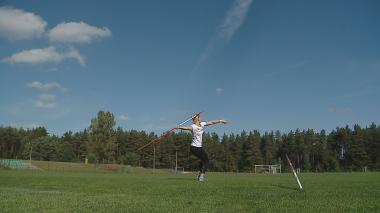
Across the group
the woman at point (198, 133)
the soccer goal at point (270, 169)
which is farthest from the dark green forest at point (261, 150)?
the woman at point (198, 133)

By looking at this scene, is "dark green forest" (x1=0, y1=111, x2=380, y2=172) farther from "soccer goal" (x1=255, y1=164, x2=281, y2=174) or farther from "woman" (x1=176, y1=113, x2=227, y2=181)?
"woman" (x1=176, y1=113, x2=227, y2=181)

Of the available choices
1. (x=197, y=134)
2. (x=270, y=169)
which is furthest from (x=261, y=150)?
(x=197, y=134)

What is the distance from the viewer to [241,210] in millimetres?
8734

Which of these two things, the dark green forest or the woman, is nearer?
the woman

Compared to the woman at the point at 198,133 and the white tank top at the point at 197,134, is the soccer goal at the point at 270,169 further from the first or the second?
the white tank top at the point at 197,134

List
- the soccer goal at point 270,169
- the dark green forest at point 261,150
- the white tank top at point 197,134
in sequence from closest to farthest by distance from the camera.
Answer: the white tank top at point 197,134 < the soccer goal at point 270,169 < the dark green forest at point 261,150

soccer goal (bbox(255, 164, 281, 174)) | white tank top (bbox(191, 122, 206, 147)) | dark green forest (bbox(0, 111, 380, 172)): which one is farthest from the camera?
dark green forest (bbox(0, 111, 380, 172))

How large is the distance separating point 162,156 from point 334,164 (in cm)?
6098

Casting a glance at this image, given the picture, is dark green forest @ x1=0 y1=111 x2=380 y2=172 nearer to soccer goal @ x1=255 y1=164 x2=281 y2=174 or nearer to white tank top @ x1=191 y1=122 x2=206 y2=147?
soccer goal @ x1=255 y1=164 x2=281 y2=174

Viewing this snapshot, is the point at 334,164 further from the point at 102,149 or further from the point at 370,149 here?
the point at 102,149

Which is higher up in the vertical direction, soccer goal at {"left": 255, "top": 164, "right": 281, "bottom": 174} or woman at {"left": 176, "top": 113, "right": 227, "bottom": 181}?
woman at {"left": 176, "top": 113, "right": 227, "bottom": 181}

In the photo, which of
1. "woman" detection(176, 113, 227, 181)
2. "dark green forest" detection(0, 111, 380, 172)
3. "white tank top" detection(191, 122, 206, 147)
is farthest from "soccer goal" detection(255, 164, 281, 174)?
"white tank top" detection(191, 122, 206, 147)

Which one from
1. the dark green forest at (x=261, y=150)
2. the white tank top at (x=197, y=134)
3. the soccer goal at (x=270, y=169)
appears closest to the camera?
the white tank top at (x=197, y=134)

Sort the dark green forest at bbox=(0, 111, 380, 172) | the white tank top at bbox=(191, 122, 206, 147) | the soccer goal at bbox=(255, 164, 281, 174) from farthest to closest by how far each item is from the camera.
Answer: the dark green forest at bbox=(0, 111, 380, 172) → the soccer goal at bbox=(255, 164, 281, 174) → the white tank top at bbox=(191, 122, 206, 147)
